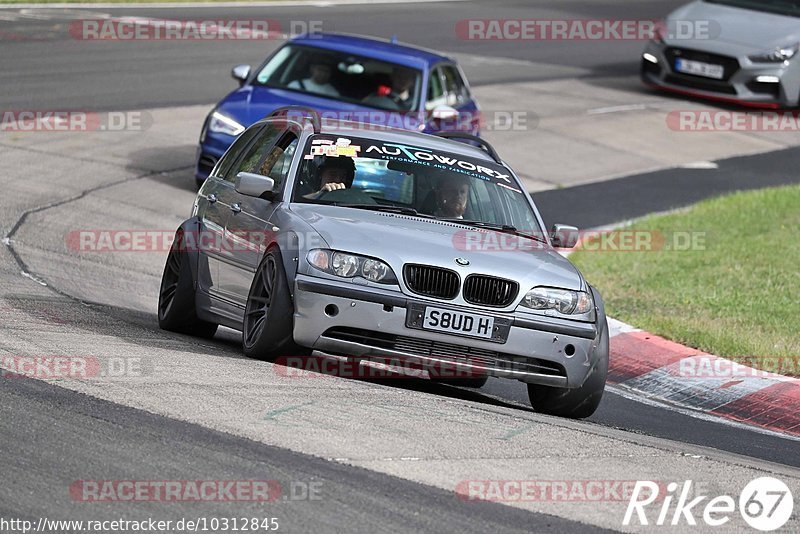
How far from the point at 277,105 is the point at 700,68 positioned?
1123cm

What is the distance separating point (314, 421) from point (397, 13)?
28.0 metres

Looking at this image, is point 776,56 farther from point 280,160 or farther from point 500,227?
point 280,160

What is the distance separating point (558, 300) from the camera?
824 centimetres

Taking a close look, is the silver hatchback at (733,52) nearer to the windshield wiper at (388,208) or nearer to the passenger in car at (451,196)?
the passenger in car at (451,196)

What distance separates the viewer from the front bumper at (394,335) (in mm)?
7930

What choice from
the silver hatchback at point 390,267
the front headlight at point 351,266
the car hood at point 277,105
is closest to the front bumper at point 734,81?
the car hood at point 277,105

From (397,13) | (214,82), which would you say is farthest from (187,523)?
(397,13)

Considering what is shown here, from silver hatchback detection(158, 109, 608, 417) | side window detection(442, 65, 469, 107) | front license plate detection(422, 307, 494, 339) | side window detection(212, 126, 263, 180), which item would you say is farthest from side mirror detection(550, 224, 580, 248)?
side window detection(442, 65, 469, 107)

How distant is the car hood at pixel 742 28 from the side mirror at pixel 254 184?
16.6 m

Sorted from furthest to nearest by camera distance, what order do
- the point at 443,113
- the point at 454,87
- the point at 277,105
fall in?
the point at 454,87, the point at 443,113, the point at 277,105

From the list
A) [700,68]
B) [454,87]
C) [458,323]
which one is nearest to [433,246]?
[458,323]

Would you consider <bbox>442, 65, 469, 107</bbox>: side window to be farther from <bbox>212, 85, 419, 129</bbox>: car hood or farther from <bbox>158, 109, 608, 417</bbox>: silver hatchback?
<bbox>158, 109, 608, 417</bbox>: silver hatchback

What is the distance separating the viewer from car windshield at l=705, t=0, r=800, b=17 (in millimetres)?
25438

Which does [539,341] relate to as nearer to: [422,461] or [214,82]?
[422,461]
